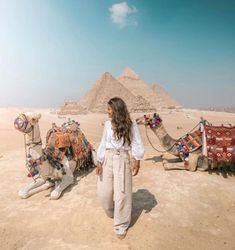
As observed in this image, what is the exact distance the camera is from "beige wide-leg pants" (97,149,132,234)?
9.87ft

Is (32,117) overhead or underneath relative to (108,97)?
underneath

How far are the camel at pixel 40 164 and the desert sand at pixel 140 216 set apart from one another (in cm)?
15

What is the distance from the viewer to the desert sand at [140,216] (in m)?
2.95

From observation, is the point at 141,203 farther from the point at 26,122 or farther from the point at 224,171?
the point at 224,171

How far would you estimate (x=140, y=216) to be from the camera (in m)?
3.49

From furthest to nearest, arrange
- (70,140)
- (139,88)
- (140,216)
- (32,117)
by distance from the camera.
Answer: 1. (139,88)
2. (70,140)
3. (32,117)
4. (140,216)

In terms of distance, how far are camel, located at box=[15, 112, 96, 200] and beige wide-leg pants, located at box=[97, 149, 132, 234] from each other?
1.38m

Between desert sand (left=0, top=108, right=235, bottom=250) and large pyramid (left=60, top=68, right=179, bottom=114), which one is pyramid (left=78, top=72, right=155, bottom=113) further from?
desert sand (left=0, top=108, right=235, bottom=250)

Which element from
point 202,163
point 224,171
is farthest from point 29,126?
point 224,171

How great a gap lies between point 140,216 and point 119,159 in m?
1.07

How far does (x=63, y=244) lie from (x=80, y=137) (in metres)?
2.80

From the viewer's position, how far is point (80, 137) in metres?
5.45

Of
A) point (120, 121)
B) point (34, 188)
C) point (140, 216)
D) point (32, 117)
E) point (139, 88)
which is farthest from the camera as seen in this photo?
point (139, 88)

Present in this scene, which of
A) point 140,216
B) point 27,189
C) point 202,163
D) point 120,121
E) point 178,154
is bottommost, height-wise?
point 140,216
